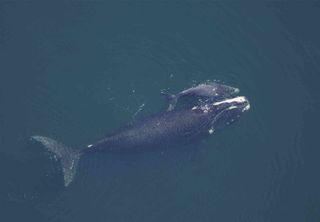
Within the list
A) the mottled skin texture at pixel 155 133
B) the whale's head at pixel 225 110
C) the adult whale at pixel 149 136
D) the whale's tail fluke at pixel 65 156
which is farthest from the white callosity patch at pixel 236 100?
the whale's tail fluke at pixel 65 156

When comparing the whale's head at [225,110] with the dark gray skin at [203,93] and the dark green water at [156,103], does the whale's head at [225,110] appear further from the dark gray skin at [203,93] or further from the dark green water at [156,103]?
the dark green water at [156,103]

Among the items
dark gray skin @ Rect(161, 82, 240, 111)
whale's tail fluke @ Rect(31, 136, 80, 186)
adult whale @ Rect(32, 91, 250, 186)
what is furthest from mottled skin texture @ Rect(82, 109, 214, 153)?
dark gray skin @ Rect(161, 82, 240, 111)

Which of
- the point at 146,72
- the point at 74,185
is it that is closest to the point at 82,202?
the point at 74,185

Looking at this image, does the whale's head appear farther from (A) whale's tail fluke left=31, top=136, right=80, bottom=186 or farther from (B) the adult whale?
(A) whale's tail fluke left=31, top=136, right=80, bottom=186

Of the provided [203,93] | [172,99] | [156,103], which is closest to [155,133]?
[172,99]

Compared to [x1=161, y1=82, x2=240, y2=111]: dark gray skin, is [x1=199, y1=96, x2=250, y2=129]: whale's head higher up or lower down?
lower down

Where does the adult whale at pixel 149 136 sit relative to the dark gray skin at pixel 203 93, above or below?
below

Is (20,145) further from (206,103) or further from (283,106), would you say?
(283,106)
